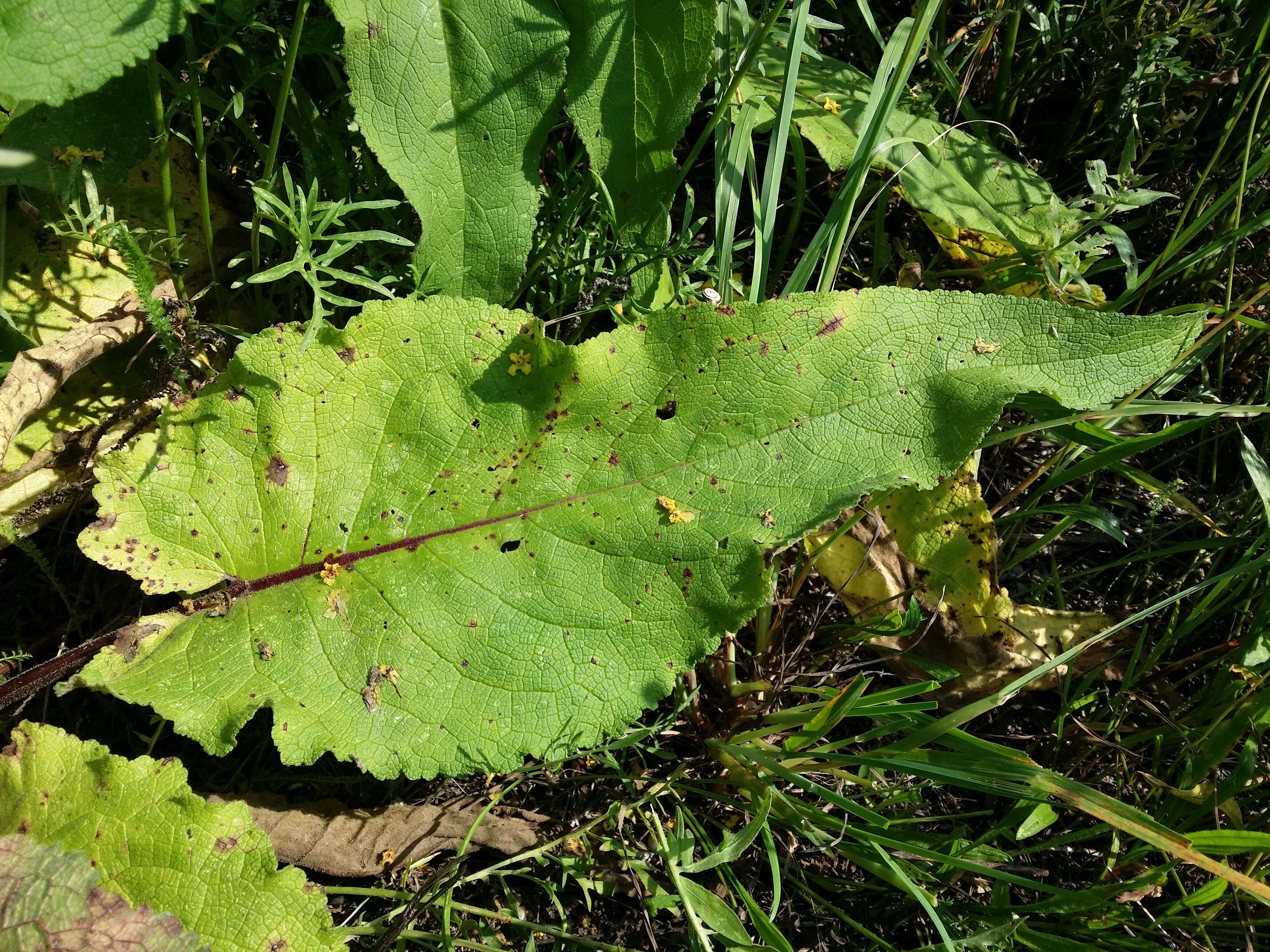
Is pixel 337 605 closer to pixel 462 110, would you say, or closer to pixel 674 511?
pixel 674 511

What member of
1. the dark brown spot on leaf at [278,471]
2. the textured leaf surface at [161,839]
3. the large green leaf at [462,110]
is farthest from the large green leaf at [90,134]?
the textured leaf surface at [161,839]

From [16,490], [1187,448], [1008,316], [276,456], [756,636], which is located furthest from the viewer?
[1187,448]

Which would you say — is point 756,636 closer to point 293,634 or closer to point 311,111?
point 293,634

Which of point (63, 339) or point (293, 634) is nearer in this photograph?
point (293, 634)

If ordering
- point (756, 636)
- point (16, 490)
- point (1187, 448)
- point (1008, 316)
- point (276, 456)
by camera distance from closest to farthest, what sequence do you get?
point (1008, 316), point (276, 456), point (16, 490), point (756, 636), point (1187, 448)

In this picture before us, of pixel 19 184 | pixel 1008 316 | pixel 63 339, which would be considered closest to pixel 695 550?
pixel 1008 316

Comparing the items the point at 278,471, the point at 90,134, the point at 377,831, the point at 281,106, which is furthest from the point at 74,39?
the point at 377,831
